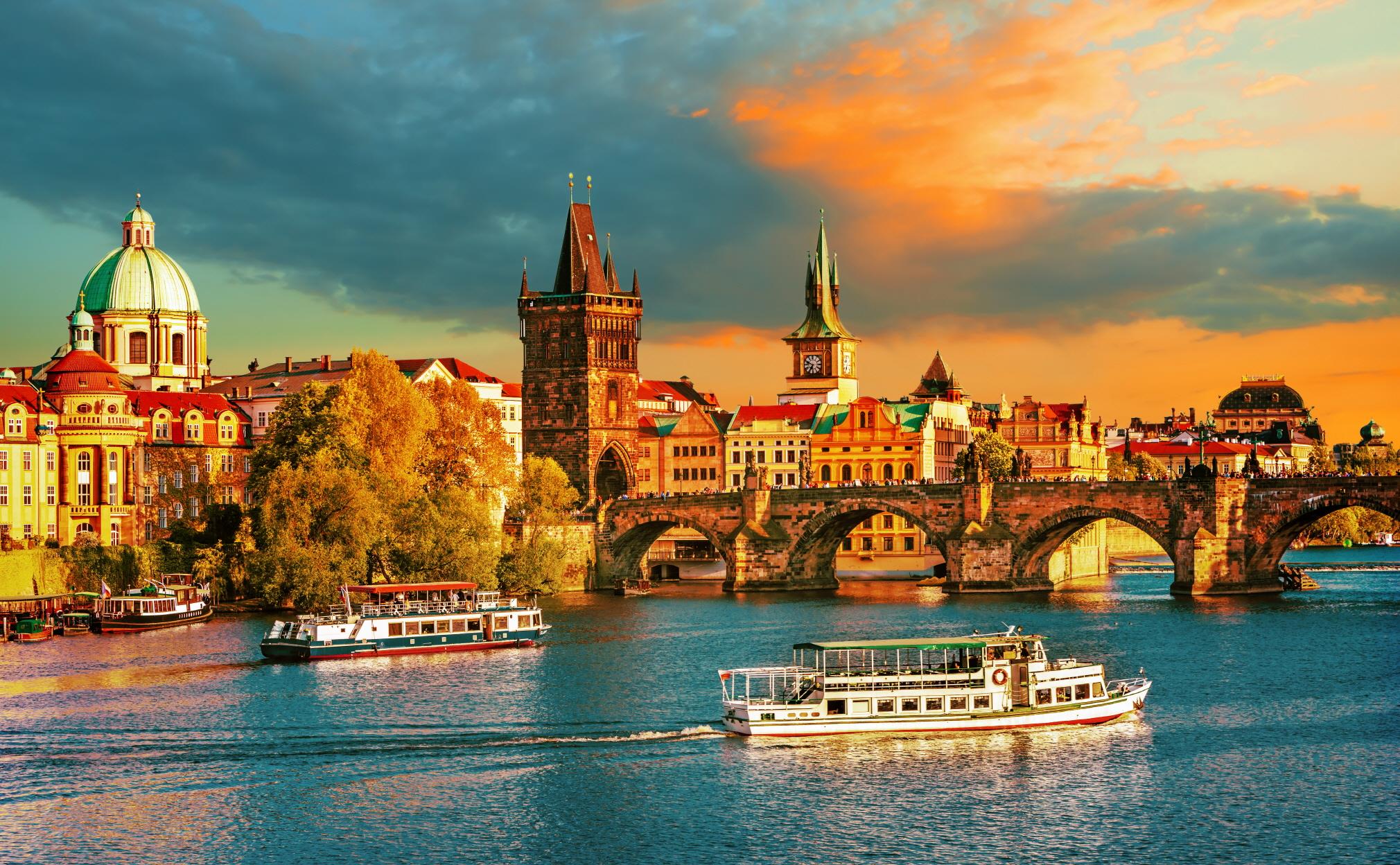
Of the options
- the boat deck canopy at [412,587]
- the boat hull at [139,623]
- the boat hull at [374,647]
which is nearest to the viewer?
the boat hull at [374,647]

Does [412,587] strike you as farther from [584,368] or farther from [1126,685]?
[584,368]

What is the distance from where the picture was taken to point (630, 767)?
202 feet

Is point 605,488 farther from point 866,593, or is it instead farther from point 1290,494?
point 1290,494

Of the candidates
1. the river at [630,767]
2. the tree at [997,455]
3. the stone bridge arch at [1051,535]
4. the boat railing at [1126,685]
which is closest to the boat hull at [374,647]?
the river at [630,767]

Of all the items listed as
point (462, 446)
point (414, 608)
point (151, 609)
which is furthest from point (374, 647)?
point (462, 446)

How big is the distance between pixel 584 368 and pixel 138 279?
38221 mm

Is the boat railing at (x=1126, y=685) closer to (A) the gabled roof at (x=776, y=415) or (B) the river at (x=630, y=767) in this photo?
(B) the river at (x=630, y=767)

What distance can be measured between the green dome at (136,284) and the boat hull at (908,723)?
110 metres

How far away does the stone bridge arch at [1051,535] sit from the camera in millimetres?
123250

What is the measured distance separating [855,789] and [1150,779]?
9.17 metres

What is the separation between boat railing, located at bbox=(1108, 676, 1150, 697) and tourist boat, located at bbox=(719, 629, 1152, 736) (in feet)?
0.81

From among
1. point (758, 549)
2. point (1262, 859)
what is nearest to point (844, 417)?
point (758, 549)

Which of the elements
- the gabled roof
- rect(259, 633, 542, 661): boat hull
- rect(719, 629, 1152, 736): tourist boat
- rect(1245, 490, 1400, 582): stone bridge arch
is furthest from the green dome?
rect(719, 629, 1152, 736): tourist boat

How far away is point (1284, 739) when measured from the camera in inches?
2598
